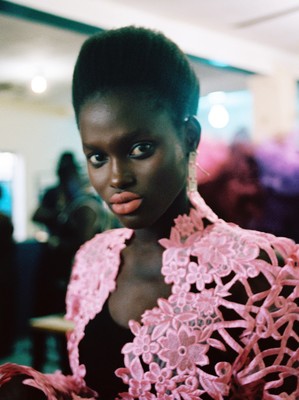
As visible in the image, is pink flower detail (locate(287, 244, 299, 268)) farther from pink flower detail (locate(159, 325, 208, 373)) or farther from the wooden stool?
the wooden stool

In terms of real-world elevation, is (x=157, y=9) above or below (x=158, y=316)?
above

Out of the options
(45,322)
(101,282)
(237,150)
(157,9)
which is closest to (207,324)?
(101,282)

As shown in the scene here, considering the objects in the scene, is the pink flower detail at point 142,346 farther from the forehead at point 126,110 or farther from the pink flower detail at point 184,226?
the forehead at point 126,110

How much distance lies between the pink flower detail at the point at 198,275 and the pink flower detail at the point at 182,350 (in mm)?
47

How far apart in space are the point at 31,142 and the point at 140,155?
517cm

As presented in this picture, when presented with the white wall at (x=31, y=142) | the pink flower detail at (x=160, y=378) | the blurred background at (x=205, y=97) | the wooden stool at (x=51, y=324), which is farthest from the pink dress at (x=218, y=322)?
the white wall at (x=31, y=142)

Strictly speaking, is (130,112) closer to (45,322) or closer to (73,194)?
(73,194)

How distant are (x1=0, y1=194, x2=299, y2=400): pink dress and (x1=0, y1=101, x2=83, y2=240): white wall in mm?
4389

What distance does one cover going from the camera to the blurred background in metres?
0.73

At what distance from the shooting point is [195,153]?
59cm

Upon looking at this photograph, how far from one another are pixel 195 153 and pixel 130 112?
3.4 inches

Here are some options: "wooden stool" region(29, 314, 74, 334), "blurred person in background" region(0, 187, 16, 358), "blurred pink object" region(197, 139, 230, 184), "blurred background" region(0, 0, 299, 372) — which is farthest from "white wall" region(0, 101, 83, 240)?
"blurred pink object" region(197, 139, 230, 184)

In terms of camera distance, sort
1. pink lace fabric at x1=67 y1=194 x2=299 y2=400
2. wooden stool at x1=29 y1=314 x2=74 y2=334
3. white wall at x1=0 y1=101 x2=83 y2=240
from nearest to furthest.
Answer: pink lace fabric at x1=67 y1=194 x2=299 y2=400 < wooden stool at x1=29 y1=314 x2=74 y2=334 < white wall at x1=0 y1=101 x2=83 y2=240

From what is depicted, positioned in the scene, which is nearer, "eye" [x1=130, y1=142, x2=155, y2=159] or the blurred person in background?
"eye" [x1=130, y1=142, x2=155, y2=159]
